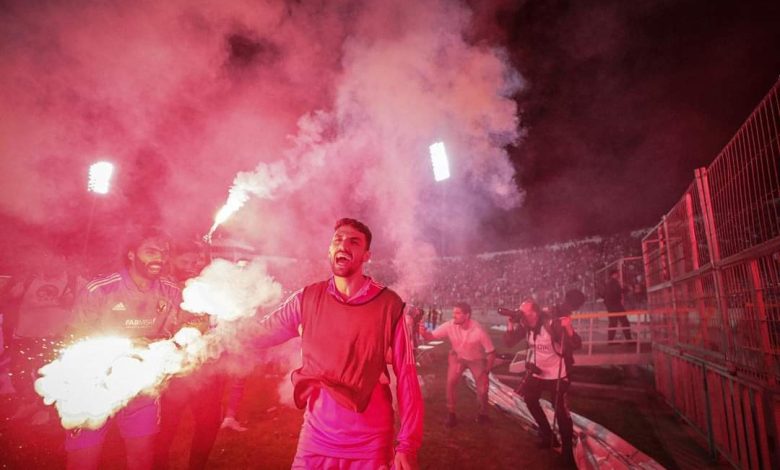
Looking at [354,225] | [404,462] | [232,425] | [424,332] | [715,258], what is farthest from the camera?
[424,332]

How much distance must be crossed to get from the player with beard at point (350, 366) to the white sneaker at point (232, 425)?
423cm

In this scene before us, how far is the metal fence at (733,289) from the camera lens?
370 cm

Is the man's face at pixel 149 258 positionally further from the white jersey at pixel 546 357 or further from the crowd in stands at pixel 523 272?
the crowd in stands at pixel 523 272

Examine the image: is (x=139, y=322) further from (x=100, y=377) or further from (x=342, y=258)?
(x=342, y=258)

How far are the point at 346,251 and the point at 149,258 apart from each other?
237 cm

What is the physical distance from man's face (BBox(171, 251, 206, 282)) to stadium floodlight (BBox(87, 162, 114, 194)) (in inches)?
188

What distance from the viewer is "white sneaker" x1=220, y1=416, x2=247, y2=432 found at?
19.7 ft

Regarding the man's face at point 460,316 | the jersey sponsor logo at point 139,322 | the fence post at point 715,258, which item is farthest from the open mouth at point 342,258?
the fence post at point 715,258

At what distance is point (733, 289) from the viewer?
4621 millimetres

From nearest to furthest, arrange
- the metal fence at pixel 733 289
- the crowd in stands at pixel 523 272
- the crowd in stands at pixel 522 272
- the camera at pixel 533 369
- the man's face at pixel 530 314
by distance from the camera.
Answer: the metal fence at pixel 733 289
the camera at pixel 533 369
the man's face at pixel 530 314
the crowd in stands at pixel 522 272
the crowd in stands at pixel 523 272

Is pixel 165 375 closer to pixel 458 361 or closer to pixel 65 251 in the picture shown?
pixel 458 361

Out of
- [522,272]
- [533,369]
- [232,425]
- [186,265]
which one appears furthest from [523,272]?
[186,265]

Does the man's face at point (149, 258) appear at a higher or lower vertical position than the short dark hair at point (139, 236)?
lower

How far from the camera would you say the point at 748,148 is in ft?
13.4
